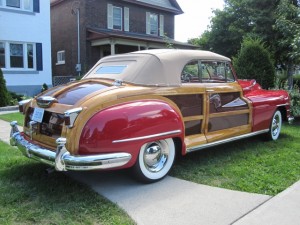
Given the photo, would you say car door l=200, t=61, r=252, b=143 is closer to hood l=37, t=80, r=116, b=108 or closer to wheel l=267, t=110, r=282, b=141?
wheel l=267, t=110, r=282, b=141

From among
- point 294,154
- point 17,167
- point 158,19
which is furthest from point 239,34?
point 17,167

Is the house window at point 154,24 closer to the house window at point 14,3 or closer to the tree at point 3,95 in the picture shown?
the house window at point 14,3

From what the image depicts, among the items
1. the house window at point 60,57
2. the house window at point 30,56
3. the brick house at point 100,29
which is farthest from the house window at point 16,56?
the house window at point 60,57

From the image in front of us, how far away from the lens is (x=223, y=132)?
5.43 metres

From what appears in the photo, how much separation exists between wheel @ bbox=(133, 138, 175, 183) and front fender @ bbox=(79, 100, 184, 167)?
0.17 m

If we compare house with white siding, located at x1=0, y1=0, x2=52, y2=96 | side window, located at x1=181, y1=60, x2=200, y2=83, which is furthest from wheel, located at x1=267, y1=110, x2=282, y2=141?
house with white siding, located at x1=0, y1=0, x2=52, y2=96

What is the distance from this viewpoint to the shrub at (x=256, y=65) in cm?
1073

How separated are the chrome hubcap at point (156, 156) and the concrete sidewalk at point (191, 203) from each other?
8.0 inches

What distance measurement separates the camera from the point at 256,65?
10.8 metres

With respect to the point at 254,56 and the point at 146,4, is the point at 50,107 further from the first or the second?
the point at 146,4

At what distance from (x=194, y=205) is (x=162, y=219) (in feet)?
1.57

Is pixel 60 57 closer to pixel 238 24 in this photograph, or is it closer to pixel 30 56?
pixel 30 56

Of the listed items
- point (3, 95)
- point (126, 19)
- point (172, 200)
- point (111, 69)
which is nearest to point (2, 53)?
point (3, 95)

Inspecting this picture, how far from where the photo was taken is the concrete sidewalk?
3.38m
